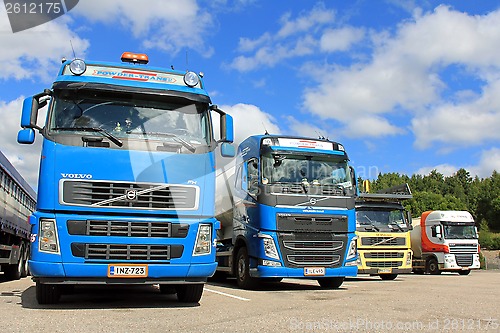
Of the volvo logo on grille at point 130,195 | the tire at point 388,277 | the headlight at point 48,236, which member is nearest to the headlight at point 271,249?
the volvo logo on grille at point 130,195

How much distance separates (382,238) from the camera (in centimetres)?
1755

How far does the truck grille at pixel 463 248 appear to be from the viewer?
2477 centimetres

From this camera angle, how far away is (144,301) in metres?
9.38

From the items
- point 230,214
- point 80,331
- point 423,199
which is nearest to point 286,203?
point 230,214

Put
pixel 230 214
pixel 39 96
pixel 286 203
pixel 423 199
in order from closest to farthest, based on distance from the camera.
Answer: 1. pixel 39 96
2. pixel 286 203
3. pixel 230 214
4. pixel 423 199

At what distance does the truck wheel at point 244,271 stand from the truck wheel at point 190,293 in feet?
12.4

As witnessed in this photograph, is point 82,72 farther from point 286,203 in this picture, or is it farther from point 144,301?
point 286,203

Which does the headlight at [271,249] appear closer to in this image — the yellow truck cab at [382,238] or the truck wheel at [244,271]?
the truck wheel at [244,271]

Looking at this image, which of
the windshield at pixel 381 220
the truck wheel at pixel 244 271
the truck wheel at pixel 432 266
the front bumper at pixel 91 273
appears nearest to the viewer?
the front bumper at pixel 91 273

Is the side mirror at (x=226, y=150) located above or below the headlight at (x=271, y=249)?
above

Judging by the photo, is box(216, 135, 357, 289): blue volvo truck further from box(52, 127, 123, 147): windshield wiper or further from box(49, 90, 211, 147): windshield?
box(52, 127, 123, 147): windshield wiper

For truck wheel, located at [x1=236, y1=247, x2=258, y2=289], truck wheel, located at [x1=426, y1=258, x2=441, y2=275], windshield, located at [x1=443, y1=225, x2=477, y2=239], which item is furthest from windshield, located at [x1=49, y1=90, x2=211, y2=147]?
truck wheel, located at [x1=426, y1=258, x2=441, y2=275]

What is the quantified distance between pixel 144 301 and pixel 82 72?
3.99m

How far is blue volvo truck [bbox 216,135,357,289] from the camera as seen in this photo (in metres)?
12.1
